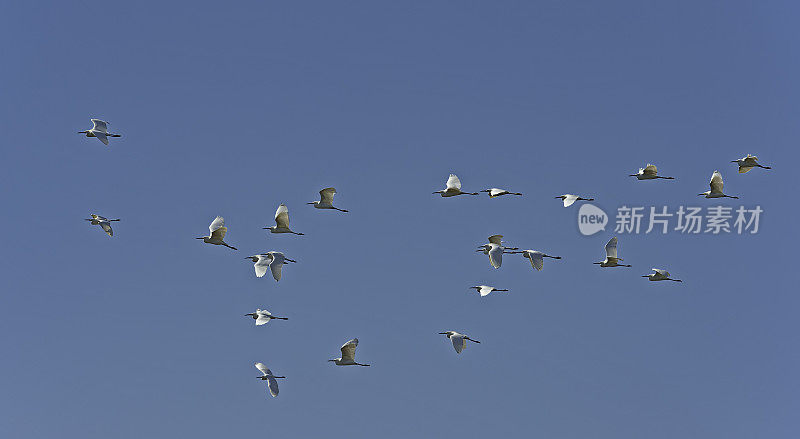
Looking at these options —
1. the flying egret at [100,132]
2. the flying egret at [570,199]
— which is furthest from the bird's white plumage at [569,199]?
the flying egret at [100,132]

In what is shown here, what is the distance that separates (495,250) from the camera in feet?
208

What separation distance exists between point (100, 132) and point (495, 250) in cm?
2567

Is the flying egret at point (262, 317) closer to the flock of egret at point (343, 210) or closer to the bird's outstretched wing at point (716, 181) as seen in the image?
the flock of egret at point (343, 210)

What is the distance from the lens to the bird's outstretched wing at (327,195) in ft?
217

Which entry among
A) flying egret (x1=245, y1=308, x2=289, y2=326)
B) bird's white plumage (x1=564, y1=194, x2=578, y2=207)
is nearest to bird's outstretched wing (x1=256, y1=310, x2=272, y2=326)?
flying egret (x1=245, y1=308, x2=289, y2=326)

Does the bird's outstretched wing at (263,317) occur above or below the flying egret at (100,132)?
below

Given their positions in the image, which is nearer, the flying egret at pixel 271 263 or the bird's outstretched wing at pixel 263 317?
the flying egret at pixel 271 263

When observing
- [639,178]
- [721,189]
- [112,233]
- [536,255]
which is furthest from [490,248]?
[112,233]

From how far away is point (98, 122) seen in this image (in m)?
72.5

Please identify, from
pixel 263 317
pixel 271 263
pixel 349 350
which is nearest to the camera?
pixel 271 263

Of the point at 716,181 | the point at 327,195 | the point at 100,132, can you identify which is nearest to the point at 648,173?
the point at 716,181

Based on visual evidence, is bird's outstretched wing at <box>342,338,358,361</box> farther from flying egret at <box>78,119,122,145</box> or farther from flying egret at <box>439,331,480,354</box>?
flying egret at <box>78,119,122,145</box>

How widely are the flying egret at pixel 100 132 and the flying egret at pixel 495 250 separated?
2344 centimetres

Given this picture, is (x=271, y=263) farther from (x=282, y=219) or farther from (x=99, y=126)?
(x=99, y=126)
